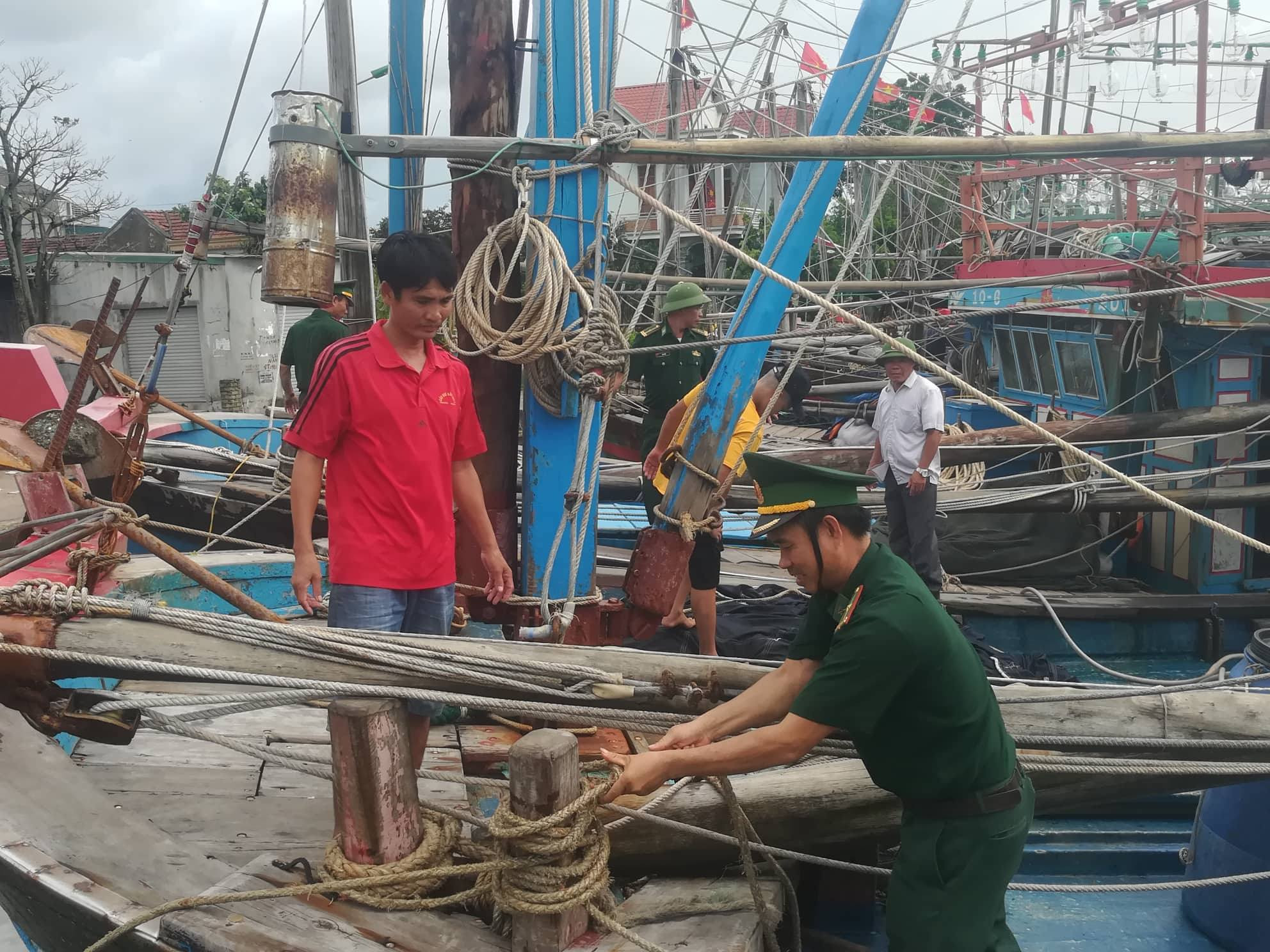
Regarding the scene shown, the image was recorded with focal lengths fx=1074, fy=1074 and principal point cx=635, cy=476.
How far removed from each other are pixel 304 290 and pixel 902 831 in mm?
2745

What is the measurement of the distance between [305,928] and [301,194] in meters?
2.50

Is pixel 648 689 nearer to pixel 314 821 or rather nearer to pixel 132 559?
pixel 314 821

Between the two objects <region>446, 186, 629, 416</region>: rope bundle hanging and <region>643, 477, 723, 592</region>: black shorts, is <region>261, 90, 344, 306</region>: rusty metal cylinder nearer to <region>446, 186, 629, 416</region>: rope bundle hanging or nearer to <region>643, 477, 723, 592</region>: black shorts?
<region>446, 186, 629, 416</region>: rope bundle hanging

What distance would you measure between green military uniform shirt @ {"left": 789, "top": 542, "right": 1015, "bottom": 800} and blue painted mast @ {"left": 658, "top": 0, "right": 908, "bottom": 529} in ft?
7.68

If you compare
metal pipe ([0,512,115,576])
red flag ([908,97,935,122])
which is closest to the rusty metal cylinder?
metal pipe ([0,512,115,576])

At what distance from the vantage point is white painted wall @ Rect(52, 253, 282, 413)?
80.3ft

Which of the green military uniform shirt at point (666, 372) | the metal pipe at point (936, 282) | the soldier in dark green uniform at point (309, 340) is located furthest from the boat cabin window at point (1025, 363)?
the soldier in dark green uniform at point (309, 340)

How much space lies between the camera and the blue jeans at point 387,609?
3043 mm

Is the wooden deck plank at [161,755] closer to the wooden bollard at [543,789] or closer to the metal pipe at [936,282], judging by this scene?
the wooden bollard at [543,789]

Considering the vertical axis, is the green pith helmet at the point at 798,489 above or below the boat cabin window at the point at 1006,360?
below

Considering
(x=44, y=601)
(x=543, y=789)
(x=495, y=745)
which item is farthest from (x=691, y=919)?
(x=44, y=601)

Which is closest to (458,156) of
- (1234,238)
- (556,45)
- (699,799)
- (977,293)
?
(556,45)

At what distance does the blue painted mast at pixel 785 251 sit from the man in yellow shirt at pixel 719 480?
98 mm

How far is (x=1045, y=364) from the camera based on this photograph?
978 centimetres
